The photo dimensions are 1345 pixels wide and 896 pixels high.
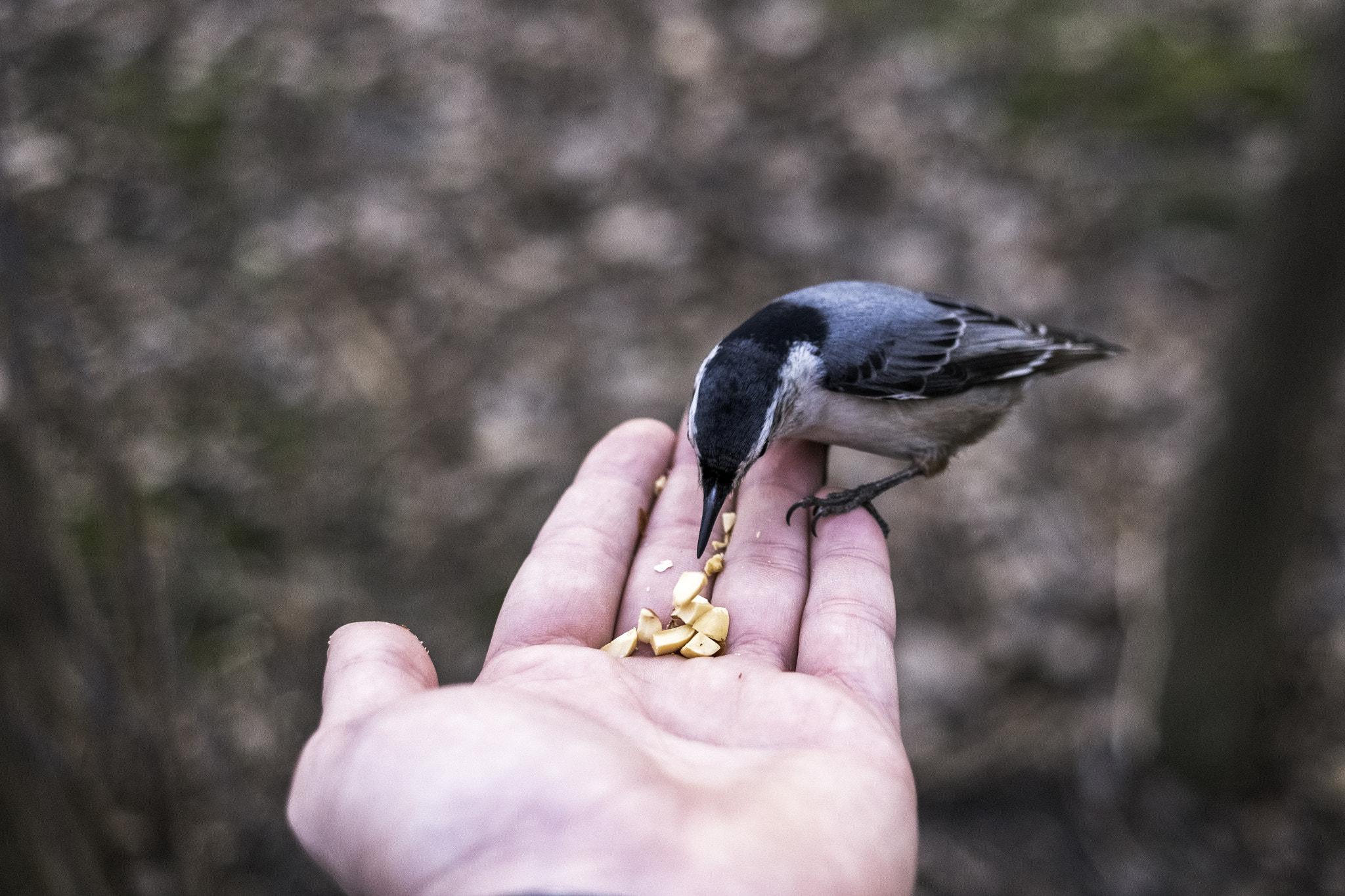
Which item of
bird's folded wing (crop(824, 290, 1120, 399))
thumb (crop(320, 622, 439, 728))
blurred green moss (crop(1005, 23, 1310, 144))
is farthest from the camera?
blurred green moss (crop(1005, 23, 1310, 144))

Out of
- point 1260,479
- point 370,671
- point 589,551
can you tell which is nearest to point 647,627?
point 589,551

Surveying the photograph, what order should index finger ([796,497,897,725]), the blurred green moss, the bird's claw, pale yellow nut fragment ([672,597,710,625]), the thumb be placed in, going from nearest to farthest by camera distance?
the thumb < index finger ([796,497,897,725]) < pale yellow nut fragment ([672,597,710,625]) < the bird's claw < the blurred green moss

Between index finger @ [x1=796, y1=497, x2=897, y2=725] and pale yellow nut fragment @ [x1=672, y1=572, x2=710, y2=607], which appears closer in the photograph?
index finger @ [x1=796, y1=497, x2=897, y2=725]

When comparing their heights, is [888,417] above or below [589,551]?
above

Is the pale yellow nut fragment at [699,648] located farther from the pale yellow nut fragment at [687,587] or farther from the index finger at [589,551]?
the index finger at [589,551]

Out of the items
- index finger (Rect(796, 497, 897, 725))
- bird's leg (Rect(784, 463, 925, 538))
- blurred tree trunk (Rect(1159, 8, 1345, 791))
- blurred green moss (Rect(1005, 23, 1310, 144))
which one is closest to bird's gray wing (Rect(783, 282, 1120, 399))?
bird's leg (Rect(784, 463, 925, 538))

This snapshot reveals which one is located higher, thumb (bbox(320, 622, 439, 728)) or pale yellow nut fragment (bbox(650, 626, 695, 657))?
thumb (bbox(320, 622, 439, 728))

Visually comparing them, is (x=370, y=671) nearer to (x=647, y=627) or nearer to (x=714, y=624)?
(x=647, y=627)

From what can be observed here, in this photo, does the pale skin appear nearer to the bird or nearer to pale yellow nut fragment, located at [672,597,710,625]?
pale yellow nut fragment, located at [672,597,710,625]
